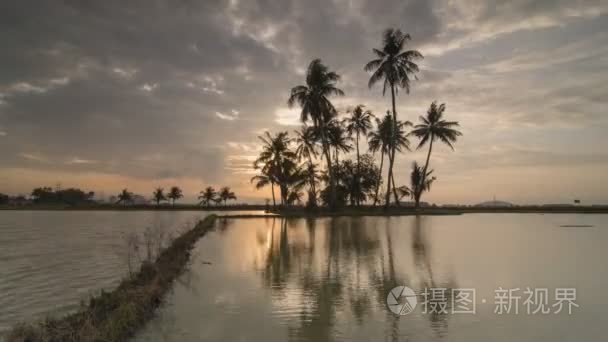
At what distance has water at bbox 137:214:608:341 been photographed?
5.80 meters

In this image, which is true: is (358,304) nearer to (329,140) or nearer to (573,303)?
(573,303)

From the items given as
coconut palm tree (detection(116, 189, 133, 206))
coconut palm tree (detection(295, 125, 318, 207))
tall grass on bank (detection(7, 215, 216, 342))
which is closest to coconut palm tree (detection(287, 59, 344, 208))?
coconut palm tree (detection(295, 125, 318, 207))

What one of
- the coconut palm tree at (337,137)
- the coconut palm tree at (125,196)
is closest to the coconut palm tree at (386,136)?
the coconut palm tree at (337,137)

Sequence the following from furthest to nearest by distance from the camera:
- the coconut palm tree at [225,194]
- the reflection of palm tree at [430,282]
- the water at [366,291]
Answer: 1. the coconut palm tree at [225,194]
2. the reflection of palm tree at [430,282]
3. the water at [366,291]

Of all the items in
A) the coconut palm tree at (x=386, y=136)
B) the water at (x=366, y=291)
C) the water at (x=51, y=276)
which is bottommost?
the water at (x=51, y=276)

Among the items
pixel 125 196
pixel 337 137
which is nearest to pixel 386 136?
pixel 337 137

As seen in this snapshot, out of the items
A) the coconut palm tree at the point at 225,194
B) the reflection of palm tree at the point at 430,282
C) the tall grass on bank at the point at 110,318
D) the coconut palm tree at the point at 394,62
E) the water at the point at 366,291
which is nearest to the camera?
the tall grass on bank at the point at 110,318

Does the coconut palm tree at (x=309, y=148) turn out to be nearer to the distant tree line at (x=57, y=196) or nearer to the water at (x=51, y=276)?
the water at (x=51, y=276)

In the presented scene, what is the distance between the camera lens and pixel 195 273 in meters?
10.5

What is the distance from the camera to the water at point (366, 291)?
580cm

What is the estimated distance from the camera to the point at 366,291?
8.26 meters

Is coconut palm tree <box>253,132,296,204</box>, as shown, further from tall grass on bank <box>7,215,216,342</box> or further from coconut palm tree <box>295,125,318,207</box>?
tall grass on bank <box>7,215,216,342</box>

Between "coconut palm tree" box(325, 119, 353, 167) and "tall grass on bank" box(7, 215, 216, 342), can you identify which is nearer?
"tall grass on bank" box(7, 215, 216, 342)

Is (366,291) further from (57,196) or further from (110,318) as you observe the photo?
(57,196)
